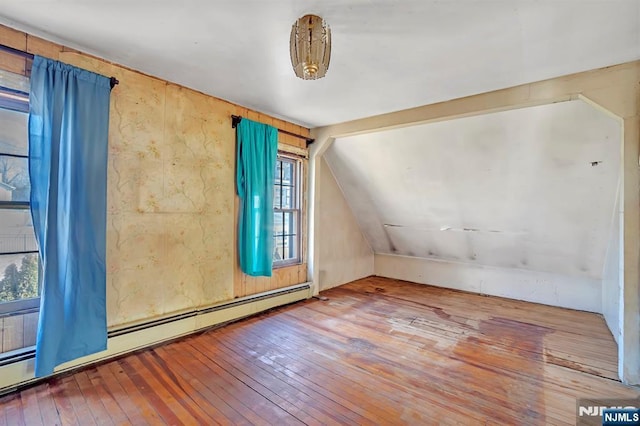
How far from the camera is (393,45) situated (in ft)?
7.38

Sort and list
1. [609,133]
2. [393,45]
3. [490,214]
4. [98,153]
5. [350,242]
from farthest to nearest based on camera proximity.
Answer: [350,242] → [490,214] → [609,133] → [98,153] → [393,45]

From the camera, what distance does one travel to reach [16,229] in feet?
7.43

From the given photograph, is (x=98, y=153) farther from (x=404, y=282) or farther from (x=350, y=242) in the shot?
(x=404, y=282)

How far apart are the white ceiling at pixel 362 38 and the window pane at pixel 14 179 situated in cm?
97

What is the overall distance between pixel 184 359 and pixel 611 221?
4.87 meters

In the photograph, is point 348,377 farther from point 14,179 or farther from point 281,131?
point 281,131

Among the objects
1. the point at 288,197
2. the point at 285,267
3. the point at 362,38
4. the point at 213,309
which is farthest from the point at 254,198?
the point at 362,38

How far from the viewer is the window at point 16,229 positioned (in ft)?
7.18

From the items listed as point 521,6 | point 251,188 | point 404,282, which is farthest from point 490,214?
point 251,188

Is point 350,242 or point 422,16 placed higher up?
point 422,16

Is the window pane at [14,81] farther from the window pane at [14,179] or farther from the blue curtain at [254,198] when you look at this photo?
the blue curtain at [254,198]

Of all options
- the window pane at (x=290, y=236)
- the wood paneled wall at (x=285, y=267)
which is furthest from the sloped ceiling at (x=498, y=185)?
the window pane at (x=290, y=236)

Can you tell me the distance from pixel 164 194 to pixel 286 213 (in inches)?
75.7
